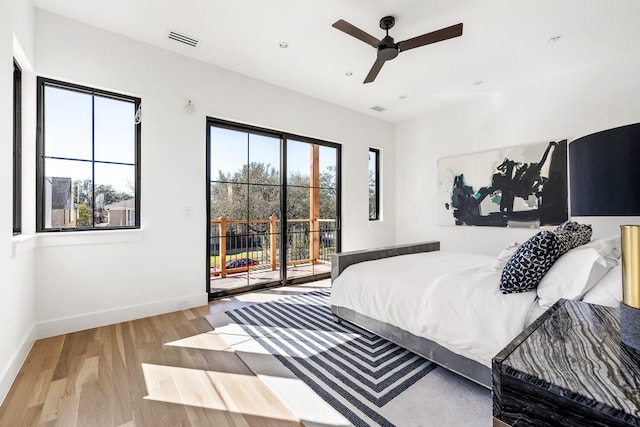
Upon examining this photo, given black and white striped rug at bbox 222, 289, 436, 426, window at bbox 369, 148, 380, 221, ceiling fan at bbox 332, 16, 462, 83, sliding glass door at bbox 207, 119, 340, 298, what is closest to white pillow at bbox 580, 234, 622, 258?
black and white striped rug at bbox 222, 289, 436, 426

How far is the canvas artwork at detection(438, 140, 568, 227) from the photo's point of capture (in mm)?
3729

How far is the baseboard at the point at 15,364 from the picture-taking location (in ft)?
5.72

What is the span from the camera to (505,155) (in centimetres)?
415

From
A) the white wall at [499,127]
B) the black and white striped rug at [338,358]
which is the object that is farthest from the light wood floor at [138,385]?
the white wall at [499,127]

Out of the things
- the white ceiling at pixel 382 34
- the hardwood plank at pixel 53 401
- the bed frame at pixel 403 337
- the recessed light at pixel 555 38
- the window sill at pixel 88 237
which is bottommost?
the hardwood plank at pixel 53 401

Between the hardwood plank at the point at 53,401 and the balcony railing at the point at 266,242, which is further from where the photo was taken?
the balcony railing at the point at 266,242

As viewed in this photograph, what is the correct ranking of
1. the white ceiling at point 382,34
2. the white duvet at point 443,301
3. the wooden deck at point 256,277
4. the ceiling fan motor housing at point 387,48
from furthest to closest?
the wooden deck at point 256,277
the ceiling fan motor housing at point 387,48
the white ceiling at point 382,34
the white duvet at point 443,301

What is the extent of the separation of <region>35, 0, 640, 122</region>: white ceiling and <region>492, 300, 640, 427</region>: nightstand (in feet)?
8.76

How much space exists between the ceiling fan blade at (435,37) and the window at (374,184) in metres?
2.90

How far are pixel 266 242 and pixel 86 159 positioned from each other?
2.20 metres

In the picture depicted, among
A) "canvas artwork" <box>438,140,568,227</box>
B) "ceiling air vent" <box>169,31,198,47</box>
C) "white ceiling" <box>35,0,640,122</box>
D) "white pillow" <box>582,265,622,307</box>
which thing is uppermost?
"ceiling air vent" <box>169,31,198,47</box>

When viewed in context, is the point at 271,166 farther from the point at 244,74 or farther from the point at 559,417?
the point at 559,417

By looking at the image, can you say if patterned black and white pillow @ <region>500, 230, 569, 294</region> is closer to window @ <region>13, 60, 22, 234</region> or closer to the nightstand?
the nightstand

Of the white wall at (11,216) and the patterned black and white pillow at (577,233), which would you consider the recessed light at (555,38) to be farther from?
the white wall at (11,216)
